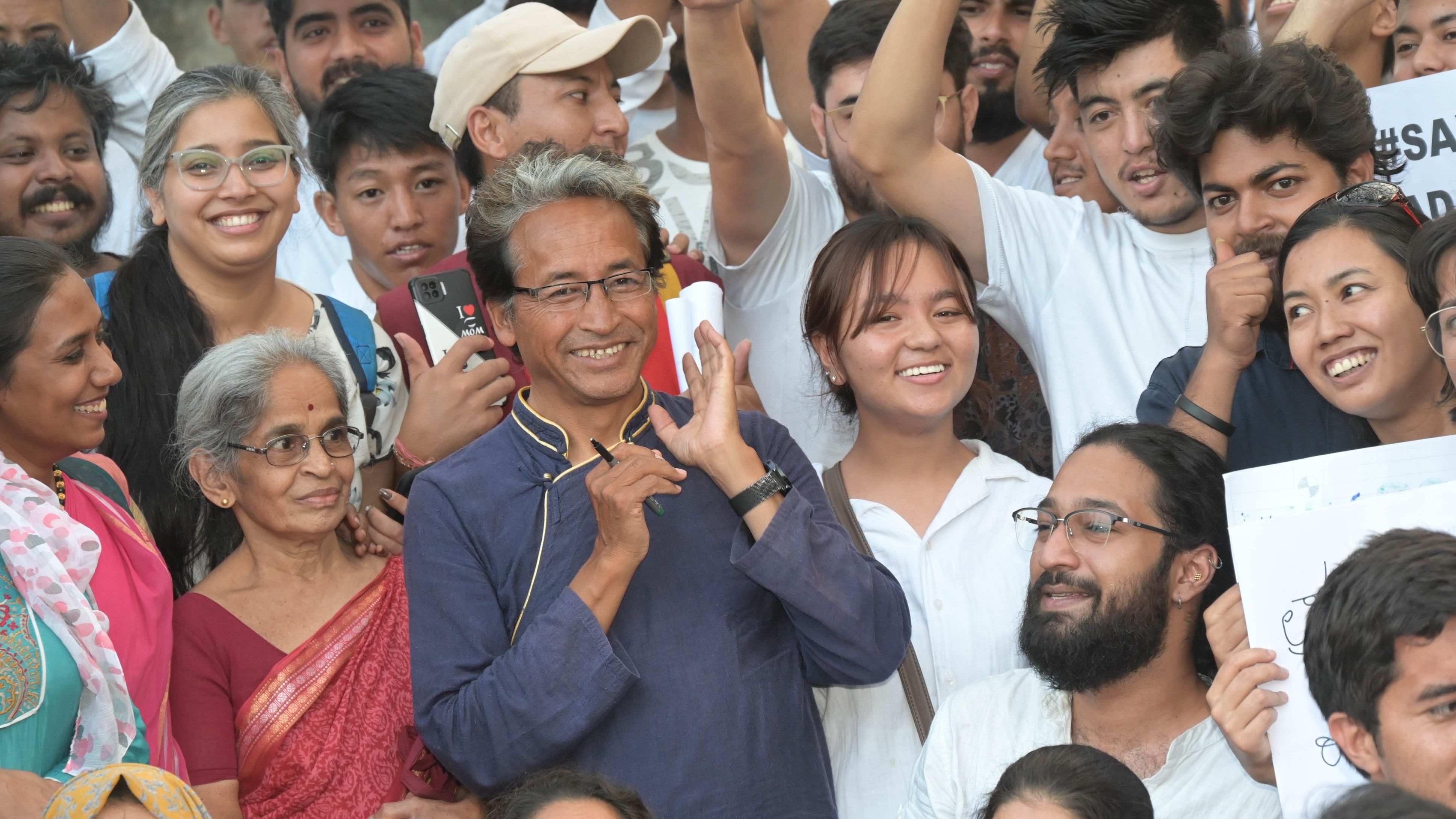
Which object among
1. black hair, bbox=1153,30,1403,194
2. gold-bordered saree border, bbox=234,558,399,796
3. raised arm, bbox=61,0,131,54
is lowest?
gold-bordered saree border, bbox=234,558,399,796

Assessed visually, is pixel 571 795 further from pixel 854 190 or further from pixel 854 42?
pixel 854 42

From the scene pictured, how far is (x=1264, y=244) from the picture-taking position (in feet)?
11.3

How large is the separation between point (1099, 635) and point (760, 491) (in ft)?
2.51

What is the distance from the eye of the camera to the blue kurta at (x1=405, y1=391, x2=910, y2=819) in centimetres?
283

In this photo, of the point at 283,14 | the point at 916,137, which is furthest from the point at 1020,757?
the point at 283,14

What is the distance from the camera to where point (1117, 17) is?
4031mm

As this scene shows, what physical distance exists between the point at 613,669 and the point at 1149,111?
7.12 feet

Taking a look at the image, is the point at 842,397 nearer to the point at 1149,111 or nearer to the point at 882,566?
the point at 882,566

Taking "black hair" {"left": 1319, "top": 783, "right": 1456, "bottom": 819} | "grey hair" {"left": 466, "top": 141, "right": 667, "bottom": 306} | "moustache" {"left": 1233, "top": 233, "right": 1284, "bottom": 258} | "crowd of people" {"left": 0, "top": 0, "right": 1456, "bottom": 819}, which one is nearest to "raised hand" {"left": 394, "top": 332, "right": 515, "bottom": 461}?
"crowd of people" {"left": 0, "top": 0, "right": 1456, "bottom": 819}

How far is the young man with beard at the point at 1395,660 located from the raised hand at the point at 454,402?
212 centimetres

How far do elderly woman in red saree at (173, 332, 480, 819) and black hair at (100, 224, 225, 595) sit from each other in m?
Result: 0.04

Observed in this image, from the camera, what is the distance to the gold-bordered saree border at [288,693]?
3297 mm

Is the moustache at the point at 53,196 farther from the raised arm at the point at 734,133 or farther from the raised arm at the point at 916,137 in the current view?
the raised arm at the point at 916,137

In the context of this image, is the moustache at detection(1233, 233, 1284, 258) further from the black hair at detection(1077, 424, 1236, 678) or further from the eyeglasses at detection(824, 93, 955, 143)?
the eyeglasses at detection(824, 93, 955, 143)
